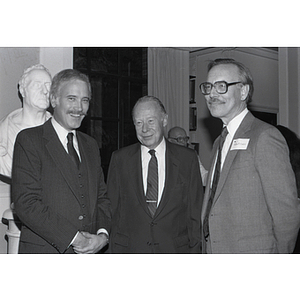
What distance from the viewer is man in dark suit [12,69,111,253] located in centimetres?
244

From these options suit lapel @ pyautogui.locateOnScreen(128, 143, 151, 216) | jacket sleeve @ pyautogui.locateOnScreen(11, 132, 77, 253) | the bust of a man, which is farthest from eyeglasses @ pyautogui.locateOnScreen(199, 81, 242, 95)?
the bust of a man

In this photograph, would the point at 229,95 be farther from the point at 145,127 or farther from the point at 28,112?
the point at 28,112

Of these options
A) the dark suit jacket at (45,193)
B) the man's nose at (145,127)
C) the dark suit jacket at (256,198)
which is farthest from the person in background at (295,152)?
the dark suit jacket at (45,193)

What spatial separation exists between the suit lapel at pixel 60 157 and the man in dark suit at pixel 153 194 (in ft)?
1.67

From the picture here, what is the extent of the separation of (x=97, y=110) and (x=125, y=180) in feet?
12.3

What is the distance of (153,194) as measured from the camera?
2.93 meters

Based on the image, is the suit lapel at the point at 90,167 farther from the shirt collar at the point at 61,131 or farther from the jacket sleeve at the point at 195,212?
the jacket sleeve at the point at 195,212

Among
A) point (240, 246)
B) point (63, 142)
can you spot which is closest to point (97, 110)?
point (63, 142)

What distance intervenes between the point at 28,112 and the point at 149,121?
1267 millimetres

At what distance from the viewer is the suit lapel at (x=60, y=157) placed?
8.32 ft

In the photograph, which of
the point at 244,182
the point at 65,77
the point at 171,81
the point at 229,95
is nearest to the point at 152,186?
the point at 244,182

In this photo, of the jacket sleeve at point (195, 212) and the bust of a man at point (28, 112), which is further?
the bust of a man at point (28, 112)

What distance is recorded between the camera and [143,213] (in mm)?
2898
